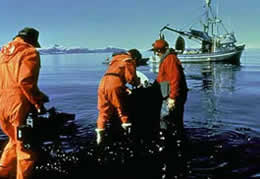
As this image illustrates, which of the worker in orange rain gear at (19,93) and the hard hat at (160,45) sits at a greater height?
the hard hat at (160,45)

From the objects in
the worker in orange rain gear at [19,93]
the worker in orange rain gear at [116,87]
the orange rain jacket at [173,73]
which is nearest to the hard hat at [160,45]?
the orange rain jacket at [173,73]

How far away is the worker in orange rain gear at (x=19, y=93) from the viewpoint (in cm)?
505

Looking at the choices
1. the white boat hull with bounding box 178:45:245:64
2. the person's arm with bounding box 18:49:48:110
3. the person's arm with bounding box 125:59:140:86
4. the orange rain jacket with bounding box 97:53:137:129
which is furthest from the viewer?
the white boat hull with bounding box 178:45:245:64

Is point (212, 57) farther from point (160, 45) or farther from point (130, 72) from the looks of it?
point (130, 72)

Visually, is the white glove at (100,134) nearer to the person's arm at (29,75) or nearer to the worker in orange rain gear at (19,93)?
the worker in orange rain gear at (19,93)

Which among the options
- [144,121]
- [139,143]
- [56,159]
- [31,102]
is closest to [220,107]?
[144,121]

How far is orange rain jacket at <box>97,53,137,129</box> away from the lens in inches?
284

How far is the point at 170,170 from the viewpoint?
655 centimetres

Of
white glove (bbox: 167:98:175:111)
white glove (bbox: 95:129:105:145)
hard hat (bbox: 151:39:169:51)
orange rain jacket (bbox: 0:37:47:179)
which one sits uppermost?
hard hat (bbox: 151:39:169:51)

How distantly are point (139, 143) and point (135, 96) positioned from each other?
4.31 feet

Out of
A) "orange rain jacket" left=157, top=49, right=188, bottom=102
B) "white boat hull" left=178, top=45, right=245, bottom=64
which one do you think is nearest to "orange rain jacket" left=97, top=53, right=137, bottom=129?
"orange rain jacket" left=157, top=49, right=188, bottom=102

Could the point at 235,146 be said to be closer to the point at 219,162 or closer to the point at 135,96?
the point at 219,162

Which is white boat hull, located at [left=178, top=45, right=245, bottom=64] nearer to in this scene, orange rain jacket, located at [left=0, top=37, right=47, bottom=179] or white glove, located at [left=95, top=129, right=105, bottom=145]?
white glove, located at [left=95, top=129, right=105, bottom=145]

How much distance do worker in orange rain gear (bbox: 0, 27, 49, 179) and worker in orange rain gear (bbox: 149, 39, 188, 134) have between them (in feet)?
10.2
